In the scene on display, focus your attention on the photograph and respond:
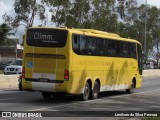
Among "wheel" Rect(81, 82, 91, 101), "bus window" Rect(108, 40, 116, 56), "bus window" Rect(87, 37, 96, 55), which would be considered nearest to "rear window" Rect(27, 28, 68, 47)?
"bus window" Rect(87, 37, 96, 55)

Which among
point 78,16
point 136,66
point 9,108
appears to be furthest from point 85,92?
point 78,16

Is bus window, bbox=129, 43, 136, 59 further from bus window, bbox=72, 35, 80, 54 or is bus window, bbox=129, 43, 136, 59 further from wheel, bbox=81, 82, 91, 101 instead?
bus window, bbox=72, 35, 80, 54

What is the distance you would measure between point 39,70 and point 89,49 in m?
2.84

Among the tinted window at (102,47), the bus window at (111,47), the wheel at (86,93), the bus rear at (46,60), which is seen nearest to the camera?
the bus rear at (46,60)

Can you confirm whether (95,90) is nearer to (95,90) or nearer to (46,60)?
→ (95,90)

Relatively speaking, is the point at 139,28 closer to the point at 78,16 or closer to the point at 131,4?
the point at 131,4

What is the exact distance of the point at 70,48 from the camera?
61.8 ft

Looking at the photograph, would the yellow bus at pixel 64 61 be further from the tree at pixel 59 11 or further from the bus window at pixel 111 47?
the tree at pixel 59 11

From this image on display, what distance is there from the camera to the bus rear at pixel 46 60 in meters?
18.7

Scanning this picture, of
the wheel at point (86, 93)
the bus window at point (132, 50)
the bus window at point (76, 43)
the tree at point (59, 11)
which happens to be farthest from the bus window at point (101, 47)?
the tree at point (59, 11)

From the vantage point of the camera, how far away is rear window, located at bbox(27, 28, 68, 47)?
19.0 meters

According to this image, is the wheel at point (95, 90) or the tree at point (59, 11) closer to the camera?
the wheel at point (95, 90)

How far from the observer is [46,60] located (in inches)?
741

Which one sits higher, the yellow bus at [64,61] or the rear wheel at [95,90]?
the yellow bus at [64,61]
